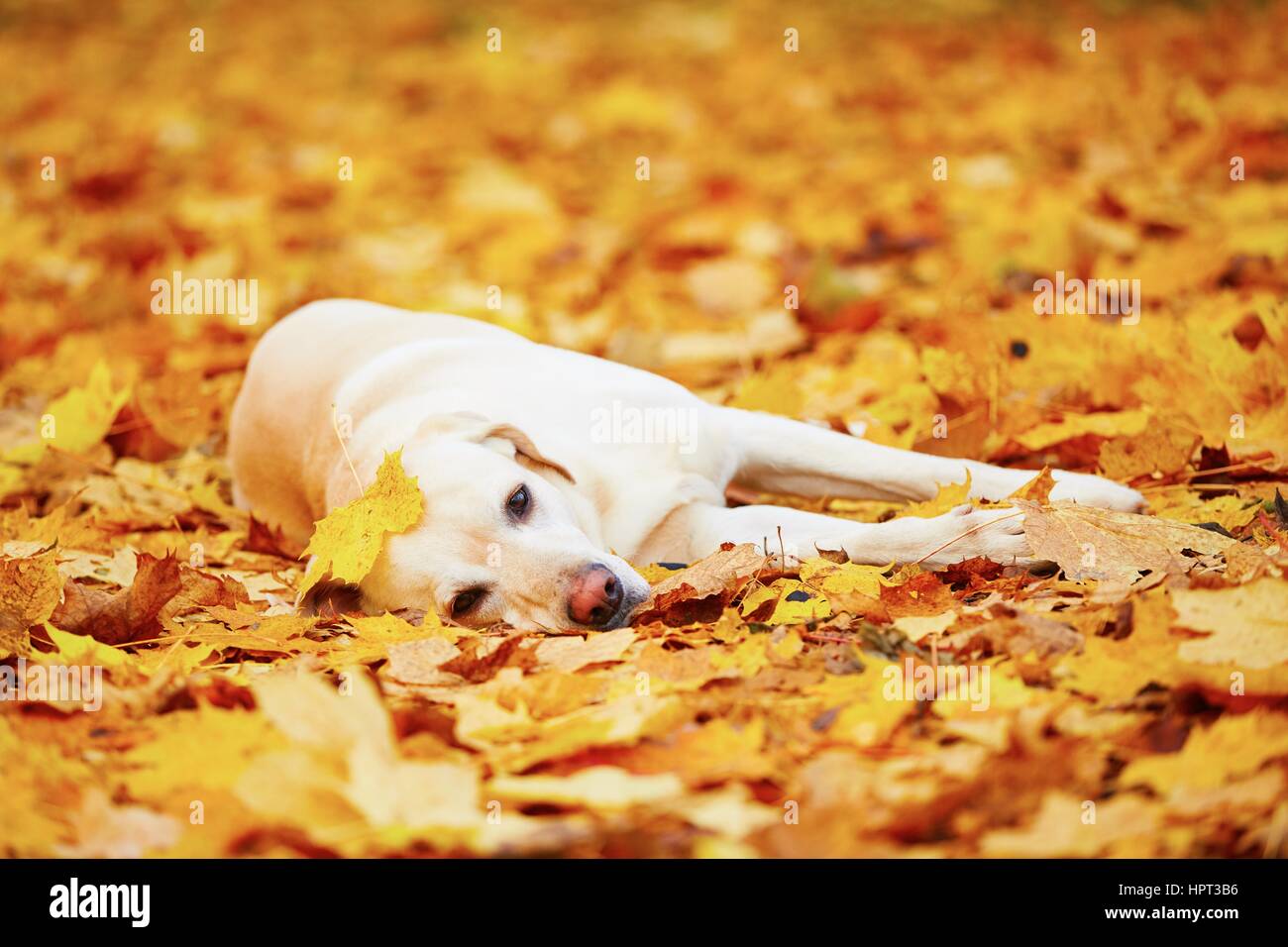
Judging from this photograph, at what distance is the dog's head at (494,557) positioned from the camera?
317 centimetres

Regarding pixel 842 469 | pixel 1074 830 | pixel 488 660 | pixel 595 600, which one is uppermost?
pixel 842 469

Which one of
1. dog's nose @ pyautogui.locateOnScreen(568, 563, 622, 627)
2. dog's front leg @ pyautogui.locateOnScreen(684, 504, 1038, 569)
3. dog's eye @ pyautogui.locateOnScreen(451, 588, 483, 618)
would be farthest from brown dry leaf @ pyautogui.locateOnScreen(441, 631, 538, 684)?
dog's front leg @ pyautogui.locateOnScreen(684, 504, 1038, 569)

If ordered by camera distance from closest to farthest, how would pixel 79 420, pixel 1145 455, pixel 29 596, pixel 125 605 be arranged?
pixel 29 596 → pixel 125 605 → pixel 1145 455 → pixel 79 420

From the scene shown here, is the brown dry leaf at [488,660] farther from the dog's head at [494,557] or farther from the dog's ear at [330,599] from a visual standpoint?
the dog's ear at [330,599]

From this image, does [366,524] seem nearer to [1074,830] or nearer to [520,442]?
[520,442]

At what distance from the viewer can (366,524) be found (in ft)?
10.9

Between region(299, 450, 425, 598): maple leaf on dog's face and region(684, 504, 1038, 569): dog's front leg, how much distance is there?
828 mm

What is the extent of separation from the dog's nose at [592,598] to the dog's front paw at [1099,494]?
1.23 m

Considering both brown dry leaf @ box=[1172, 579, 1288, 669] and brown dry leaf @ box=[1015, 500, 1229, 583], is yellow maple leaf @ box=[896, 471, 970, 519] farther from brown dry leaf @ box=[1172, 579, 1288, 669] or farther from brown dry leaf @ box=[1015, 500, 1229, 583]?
brown dry leaf @ box=[1172, 579, 1288, 669]

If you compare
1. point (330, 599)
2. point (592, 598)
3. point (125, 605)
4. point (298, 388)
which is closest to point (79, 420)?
point (298, 388)

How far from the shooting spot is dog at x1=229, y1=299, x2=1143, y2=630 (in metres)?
3.28

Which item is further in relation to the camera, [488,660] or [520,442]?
[520,442]

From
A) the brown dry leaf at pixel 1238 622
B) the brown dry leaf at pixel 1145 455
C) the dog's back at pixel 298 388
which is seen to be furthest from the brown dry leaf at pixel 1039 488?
the dog's back at pixel 298 388

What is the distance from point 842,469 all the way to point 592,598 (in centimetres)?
107
